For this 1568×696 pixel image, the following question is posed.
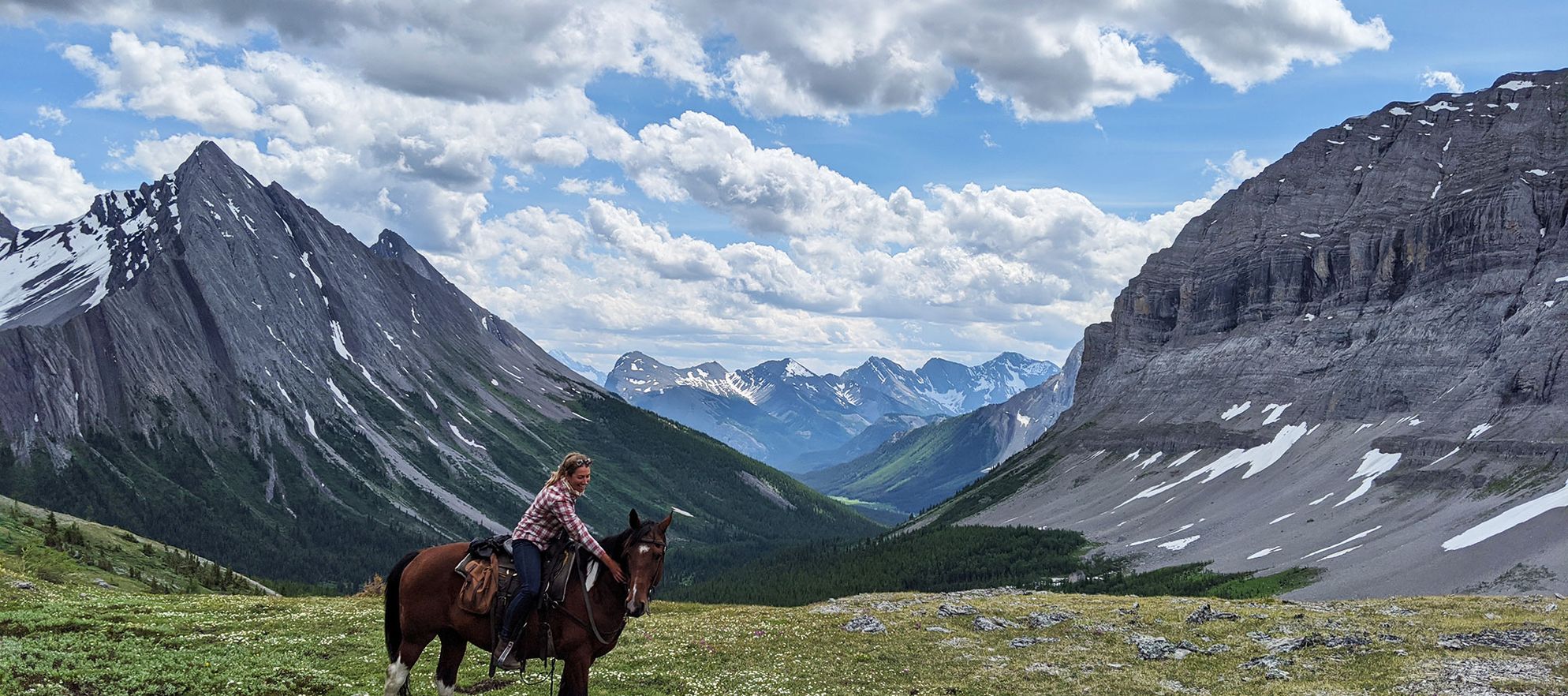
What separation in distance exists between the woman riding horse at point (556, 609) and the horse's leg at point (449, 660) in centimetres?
2

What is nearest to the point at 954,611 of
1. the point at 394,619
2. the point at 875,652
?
the point at 875,652

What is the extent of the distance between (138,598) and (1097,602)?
48485 millimetres

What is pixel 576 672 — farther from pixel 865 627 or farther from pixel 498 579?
pixel 865 627

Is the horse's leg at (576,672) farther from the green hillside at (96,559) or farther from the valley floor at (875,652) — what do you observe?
the green hillside at (96,559)

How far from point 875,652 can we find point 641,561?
18.3m

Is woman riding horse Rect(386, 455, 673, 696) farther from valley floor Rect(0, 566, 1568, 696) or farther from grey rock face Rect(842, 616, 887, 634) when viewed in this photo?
grey rock face Rect(842, 616, 887, 634)

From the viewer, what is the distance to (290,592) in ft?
354

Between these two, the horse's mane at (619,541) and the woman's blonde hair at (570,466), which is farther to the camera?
the woman's blonde hair at (570,466)

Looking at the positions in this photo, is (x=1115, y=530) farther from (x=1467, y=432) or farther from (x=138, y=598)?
(x=138, y=598)

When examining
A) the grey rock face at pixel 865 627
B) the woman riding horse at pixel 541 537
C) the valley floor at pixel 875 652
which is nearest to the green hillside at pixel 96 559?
the valley floor at pixel 875 652

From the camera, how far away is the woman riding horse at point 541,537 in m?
21.0

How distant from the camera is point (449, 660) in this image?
878 inches

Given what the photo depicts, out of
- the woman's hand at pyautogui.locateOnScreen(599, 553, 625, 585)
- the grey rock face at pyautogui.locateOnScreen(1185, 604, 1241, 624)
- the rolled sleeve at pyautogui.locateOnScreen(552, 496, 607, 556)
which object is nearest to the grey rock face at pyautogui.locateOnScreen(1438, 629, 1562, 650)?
the grey rock face at pyautogui.locateOnScreen(1185, 604, 1241, 624)

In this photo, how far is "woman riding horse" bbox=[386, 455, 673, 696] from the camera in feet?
68.5
